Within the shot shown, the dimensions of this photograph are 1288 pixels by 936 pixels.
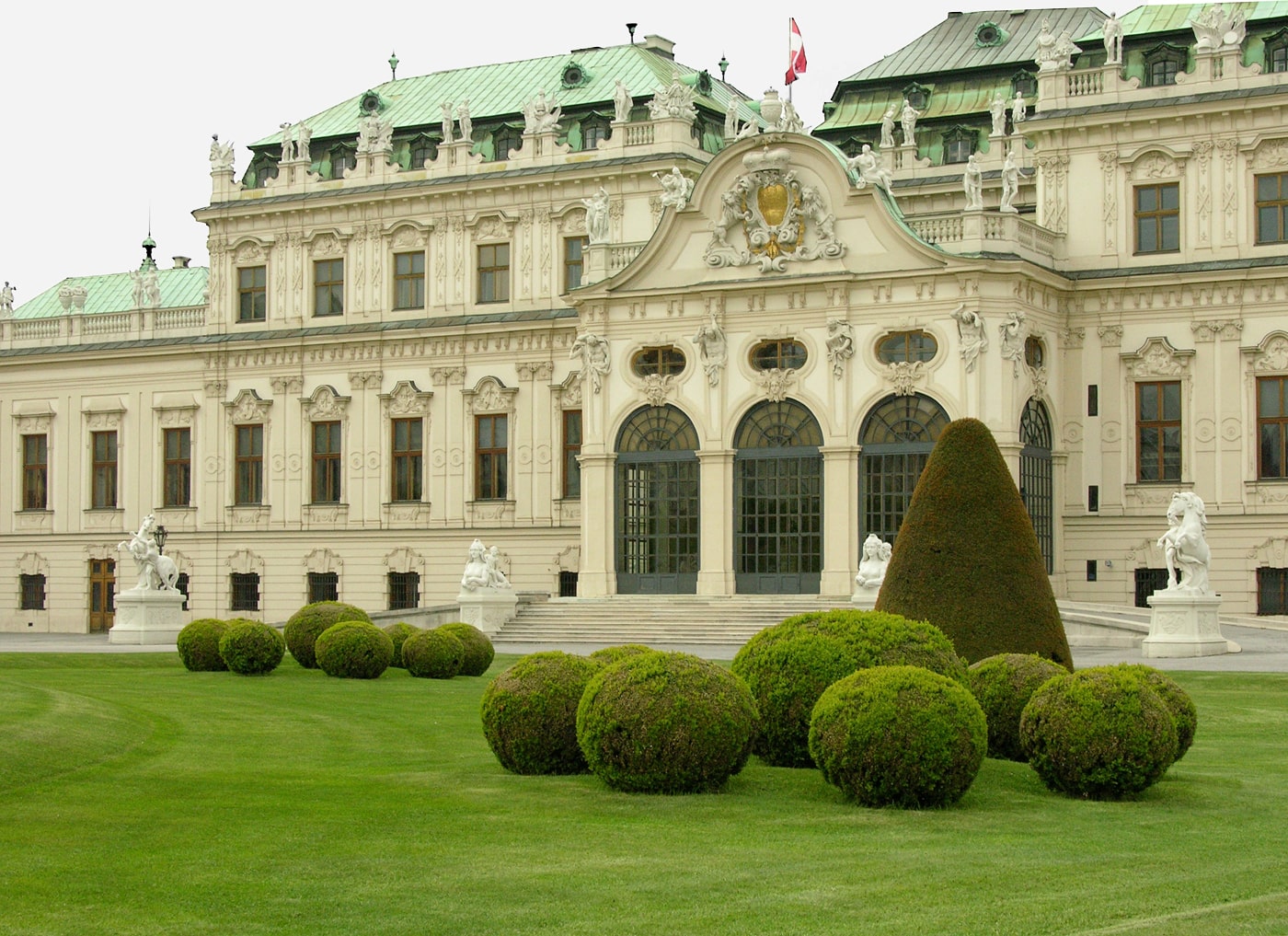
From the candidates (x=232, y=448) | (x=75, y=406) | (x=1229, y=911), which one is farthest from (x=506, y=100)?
(x=1229, y=911)

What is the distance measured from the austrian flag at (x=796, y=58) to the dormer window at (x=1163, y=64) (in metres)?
8.92

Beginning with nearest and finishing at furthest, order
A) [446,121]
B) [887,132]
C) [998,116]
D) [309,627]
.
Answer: [309,627] < [998,116] < [887,132] < [446,121]

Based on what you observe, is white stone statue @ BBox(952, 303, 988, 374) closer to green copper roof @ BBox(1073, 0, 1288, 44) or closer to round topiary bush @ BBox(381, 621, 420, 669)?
green copper roof @ BBox(1073, 0, 1288, 44)

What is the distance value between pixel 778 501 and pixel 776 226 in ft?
23.0

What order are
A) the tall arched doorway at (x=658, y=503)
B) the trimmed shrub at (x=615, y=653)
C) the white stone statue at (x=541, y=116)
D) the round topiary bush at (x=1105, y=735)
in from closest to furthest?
1. the round topiary bush at (x=1105, y=735)
2. the trimmed shrub at (x=615, y=653)
3. the tall arched doorway at (x=658, y=503)
4. the white stone statue at (x=541, y=116)

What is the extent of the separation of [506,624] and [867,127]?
19.4 m

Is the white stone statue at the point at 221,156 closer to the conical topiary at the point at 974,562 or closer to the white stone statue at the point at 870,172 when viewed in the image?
the white stone statue at the point at 870,172

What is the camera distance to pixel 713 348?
161ft

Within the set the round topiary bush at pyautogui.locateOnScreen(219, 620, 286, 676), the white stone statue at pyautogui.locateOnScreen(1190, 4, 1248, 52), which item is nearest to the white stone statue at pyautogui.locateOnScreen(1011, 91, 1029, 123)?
the white stone statue at pyautogui.locateOnScreen(1190, 4, 1248, 52)

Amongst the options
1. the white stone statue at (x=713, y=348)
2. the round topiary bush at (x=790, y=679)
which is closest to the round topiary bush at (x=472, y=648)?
the round topiary bush at (x=790, y=679)

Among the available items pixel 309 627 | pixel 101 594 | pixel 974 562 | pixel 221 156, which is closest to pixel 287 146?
pixel 221 156

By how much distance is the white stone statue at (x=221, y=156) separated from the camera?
202 ft

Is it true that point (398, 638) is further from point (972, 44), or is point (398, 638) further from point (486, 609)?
point (972, 44)

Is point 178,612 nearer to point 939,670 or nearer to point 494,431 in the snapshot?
point 494,431
